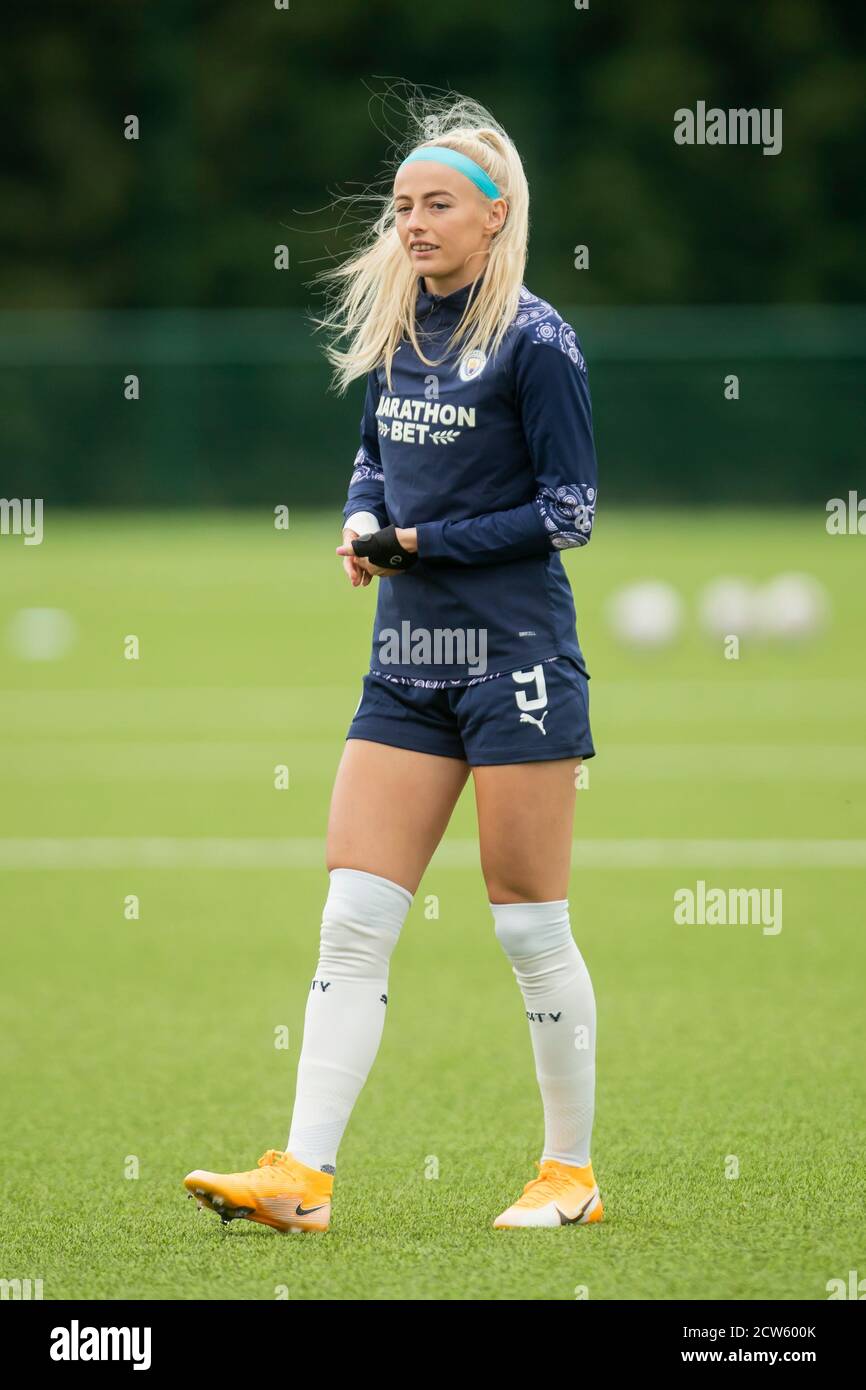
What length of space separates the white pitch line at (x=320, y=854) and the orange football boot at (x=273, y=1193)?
15.1 ft

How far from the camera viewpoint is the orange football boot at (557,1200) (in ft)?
14.5

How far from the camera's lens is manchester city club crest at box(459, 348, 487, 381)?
170 inches

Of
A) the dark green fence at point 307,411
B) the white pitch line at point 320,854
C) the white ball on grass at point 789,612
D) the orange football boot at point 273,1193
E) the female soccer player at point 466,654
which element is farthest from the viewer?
the dark green fence at point 307,411

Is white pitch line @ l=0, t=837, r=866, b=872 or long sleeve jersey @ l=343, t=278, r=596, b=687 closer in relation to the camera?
long sleeve jersey @ l=343, t=278, r=596, b=687

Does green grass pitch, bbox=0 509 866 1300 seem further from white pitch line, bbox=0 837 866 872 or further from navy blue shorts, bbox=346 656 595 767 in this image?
navy blue shorts, bbox=346 656 595 767

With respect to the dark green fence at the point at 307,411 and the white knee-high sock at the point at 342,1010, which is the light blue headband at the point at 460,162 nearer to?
the white knee-high sock at the point at 342,1010

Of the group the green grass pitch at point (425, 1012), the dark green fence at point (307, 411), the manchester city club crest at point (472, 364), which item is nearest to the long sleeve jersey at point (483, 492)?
the manchester city club crest at point (472, 364)

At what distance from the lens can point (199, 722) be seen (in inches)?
529

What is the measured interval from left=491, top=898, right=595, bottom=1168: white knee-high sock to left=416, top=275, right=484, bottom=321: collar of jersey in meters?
1.23

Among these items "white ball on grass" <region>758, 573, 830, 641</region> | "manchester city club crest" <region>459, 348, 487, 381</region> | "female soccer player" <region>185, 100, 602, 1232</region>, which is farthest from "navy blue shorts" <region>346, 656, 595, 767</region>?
"white ball on grass" <region>758, 573, 830, 641</region>

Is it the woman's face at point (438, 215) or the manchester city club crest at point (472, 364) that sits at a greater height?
the woman's face at point (438, 215)

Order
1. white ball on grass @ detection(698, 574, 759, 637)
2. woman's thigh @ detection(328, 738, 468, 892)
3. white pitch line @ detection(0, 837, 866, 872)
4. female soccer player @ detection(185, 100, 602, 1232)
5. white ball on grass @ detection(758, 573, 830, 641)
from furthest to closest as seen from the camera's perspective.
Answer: white ball on grass @ detection(698, 574, 759, 637)
white ball on grass @ detection(758, 573, 830, 641)
white pitch line @ detection(0, 837, 866, 872)
woman's thigh @ detection(328, 738, 468, 892)
female soccer player @ detection(185, 100, 602, 1232)

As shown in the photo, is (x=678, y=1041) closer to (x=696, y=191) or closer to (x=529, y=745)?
(x=529, y=745)

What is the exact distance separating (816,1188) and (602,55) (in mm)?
32480
